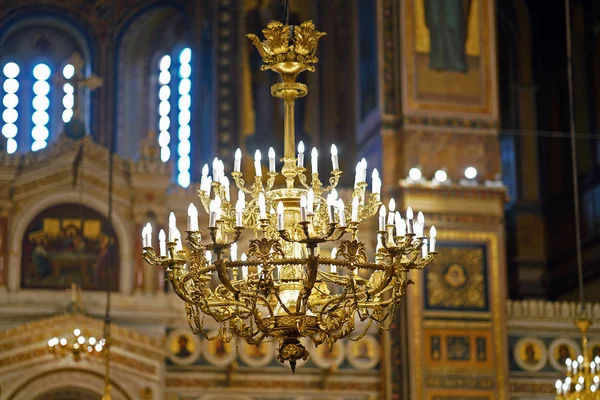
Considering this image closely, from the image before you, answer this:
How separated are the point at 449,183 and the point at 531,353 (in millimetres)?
2228

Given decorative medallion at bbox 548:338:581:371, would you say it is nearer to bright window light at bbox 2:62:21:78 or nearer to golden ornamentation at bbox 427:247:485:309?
golden ornamentation at bbox 427:247:485:309

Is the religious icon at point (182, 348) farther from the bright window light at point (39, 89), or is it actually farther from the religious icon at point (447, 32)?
the bright window light at point (39, 89)

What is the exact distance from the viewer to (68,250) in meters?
16.5

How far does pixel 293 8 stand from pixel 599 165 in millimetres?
4848

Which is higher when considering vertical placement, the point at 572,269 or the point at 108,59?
the point at 108,59

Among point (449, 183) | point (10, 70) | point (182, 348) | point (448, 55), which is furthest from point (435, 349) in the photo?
point (10, 70)

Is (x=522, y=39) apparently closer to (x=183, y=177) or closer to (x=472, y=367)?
(x=183, y=177)

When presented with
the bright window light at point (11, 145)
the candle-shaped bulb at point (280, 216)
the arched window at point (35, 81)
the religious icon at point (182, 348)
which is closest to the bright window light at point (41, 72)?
the arched window at point (35, 81)

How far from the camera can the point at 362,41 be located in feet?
61.6

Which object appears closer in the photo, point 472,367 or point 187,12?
point 472,367

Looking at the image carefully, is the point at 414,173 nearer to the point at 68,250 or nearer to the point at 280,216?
the point at 68,250

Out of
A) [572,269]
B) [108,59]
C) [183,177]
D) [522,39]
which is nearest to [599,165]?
[572,269]

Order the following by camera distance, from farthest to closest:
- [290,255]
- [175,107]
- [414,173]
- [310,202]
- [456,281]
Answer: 1. [175,107]
2. [414,173]
3. [456,281]
4. [290,255]
5. [310,202]

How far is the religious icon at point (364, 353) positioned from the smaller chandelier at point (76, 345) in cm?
316
